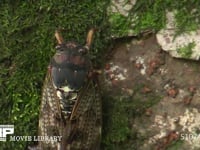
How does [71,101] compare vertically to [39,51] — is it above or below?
below

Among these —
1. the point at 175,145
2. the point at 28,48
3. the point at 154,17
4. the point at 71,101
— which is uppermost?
the point at 154,17

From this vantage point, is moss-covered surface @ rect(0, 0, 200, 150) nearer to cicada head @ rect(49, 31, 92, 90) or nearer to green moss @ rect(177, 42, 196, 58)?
cicada head @ rect(49, 31, 92, 90)

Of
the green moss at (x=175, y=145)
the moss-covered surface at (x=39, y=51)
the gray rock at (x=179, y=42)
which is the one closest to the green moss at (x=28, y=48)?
the moss-covered surface at (x=39, y=51)

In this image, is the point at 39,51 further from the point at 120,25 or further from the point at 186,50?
the point at 186,50

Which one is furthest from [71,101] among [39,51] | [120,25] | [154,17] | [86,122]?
[154,17]

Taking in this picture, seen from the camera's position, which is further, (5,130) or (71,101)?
(5,130)

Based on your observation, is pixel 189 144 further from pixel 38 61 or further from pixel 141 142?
pixel 38 61

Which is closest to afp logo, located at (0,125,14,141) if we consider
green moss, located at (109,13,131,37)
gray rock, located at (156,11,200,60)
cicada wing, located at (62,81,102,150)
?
cicada wing, located at (62,81,102,150)
